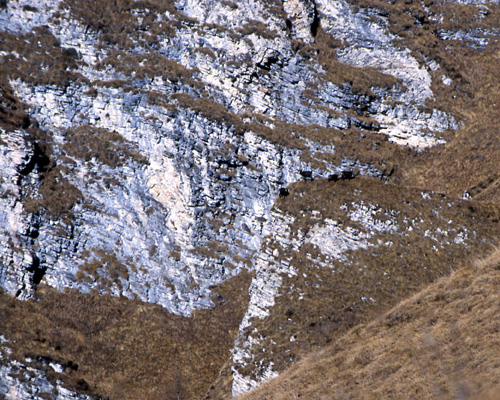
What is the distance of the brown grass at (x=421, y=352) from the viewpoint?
69.9 ft

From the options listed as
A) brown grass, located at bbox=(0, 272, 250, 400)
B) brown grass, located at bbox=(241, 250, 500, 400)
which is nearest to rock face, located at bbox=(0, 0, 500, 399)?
brown grass, located at bbox=(0, 272, 250, 400)

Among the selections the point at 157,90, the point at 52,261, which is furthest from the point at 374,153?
the point at 52,261

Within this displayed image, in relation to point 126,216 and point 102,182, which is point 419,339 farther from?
point 102,182

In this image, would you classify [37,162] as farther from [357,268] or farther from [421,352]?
[421,352]

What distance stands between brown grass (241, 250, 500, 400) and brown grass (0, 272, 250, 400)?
4599mm

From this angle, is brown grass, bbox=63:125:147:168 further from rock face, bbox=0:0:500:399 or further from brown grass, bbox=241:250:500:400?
brown grass, bbox=241:250:500:400

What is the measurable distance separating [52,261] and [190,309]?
390 inches

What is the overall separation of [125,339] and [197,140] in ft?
46.9

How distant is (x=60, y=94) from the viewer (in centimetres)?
3706

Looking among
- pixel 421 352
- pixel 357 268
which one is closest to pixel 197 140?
pixel 357 268

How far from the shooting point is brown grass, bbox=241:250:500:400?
21.3 meters

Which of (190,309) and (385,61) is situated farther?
(385,61)

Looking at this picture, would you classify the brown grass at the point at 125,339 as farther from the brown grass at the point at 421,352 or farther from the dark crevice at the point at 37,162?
the dark crevice at the point at 37,162

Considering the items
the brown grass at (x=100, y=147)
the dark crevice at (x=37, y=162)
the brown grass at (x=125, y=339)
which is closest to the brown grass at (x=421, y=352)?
the brown grass at (x=125, y=339)
